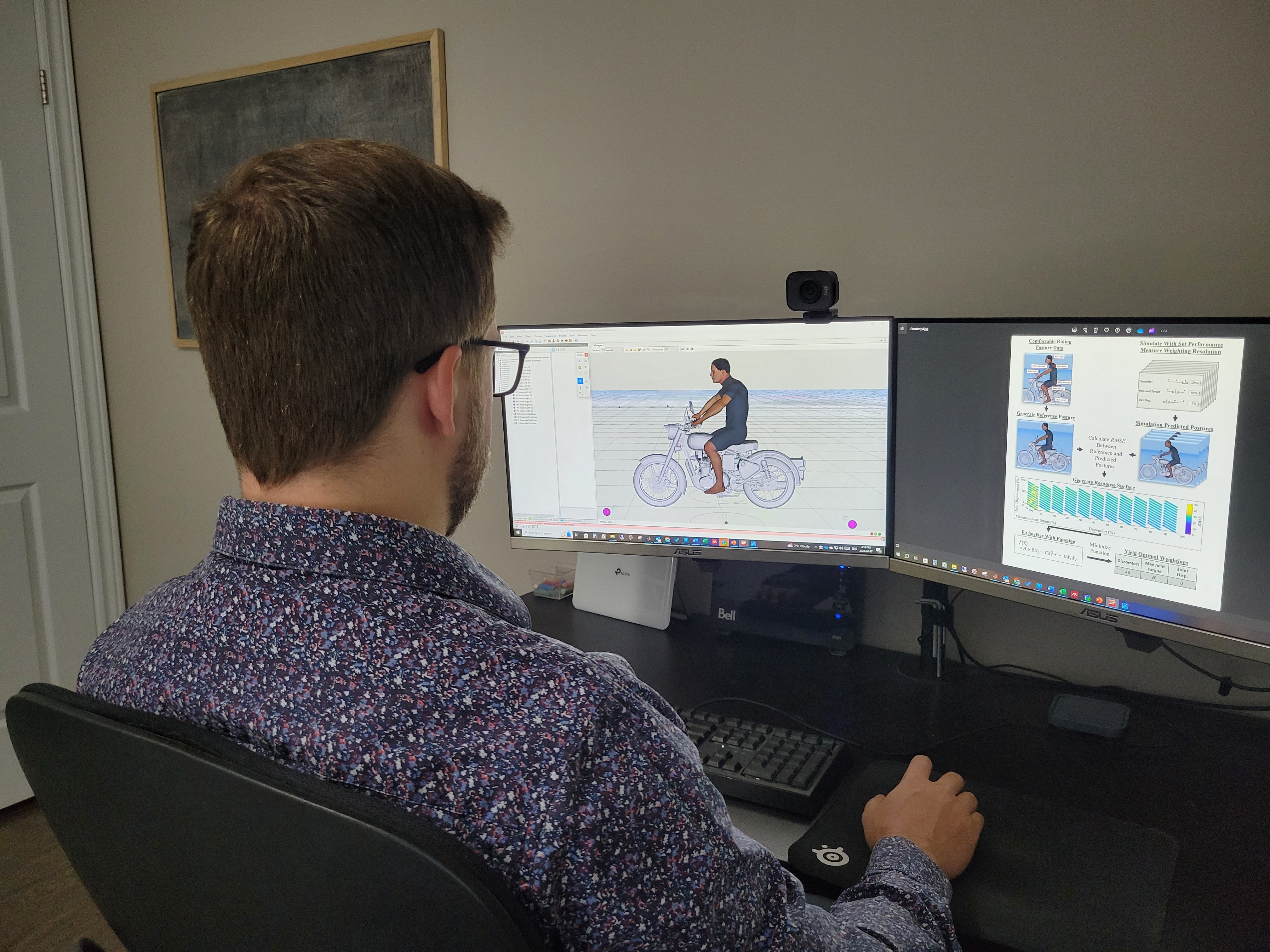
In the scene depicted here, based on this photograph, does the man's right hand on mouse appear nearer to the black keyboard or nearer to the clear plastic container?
the black keyboard

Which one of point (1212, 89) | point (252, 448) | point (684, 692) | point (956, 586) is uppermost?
point (1212, 89)

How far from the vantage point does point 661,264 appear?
169 cm

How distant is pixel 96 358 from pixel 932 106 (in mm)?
2364

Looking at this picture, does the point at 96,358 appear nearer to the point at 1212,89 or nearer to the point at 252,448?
the point at 252,448

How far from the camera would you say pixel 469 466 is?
2.70 feet

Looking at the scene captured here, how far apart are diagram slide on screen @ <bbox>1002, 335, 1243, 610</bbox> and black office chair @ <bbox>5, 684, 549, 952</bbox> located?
2.95ft

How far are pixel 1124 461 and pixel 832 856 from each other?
591mm

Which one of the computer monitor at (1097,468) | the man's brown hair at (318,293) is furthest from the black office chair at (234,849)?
the computer monitor at (1097,468)

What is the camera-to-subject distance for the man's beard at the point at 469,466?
81 centimetres

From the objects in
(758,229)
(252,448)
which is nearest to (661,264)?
(758,229)

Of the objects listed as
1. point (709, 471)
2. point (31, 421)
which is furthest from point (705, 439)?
point (31, 421)

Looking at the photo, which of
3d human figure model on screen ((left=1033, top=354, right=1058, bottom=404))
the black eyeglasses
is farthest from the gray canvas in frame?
3d human figure model on screen ((left=1033, top=354, right=1058, bottom=404))

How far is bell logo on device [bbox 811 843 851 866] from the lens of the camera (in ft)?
3.04

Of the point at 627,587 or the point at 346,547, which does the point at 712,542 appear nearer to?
the point at 627,587
